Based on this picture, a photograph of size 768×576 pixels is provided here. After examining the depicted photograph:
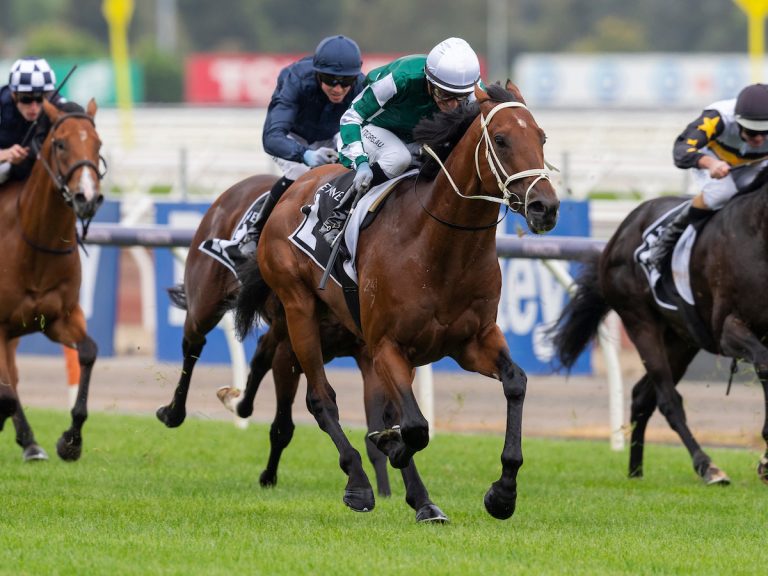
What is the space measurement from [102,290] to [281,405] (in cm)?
541

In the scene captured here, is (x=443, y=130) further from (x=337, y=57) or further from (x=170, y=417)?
(x=170, y=417)

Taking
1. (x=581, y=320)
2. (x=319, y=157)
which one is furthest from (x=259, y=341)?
(x=581, y=320)

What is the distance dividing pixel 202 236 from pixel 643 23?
62.5 m

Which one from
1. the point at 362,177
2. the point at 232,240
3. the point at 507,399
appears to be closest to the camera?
the point at 507,399

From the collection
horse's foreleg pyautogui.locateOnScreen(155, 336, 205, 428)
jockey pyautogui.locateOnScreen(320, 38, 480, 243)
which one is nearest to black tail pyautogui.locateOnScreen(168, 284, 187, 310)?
horse's foreleg pyautogui.locateOnScreen(155, 336, 205, 428)

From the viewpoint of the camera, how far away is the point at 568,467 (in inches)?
334

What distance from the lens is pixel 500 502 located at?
5.95 meters

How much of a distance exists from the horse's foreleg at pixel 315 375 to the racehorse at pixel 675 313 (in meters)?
2.13

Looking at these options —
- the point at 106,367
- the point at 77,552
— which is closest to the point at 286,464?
the point at 77,552

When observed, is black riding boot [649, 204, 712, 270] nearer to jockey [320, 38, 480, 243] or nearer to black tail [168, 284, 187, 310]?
jockey [320, 38, 480, 243]

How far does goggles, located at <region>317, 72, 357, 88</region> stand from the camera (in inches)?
297

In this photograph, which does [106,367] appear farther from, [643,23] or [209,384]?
[643,23]

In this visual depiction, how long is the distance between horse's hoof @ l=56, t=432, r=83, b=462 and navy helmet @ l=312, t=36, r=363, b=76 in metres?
2.47

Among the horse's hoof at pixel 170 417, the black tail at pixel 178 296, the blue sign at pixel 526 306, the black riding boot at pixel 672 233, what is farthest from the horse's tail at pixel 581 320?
the horse's hoof at pixel 170 417
